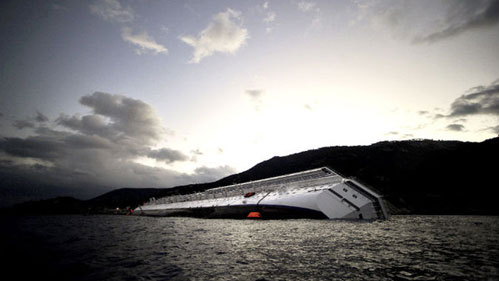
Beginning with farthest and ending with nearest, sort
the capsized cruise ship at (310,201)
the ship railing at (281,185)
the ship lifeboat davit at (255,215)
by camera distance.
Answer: the ship lifeboat davit at (255,215) < the ship railing at (281,185) < the capsized cruise ship at (310,201)

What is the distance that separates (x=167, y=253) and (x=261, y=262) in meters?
4.76

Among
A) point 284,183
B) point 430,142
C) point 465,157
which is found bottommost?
point 284,183

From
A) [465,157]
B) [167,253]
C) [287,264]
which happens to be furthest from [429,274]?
[465,157]

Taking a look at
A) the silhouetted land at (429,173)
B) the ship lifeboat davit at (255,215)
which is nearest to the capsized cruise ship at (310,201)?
the ship lifeboat davit at (255,215)

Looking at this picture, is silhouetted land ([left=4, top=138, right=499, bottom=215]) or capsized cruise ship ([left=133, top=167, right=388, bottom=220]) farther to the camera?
silhouetted land ([left=4, top=138, right=499, bottom=215])

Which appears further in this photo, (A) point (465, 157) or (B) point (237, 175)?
(B) point (237, 175)

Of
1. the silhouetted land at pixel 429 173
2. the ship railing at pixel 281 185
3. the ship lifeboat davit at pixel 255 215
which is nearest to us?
the ship railing at pixel 281 185

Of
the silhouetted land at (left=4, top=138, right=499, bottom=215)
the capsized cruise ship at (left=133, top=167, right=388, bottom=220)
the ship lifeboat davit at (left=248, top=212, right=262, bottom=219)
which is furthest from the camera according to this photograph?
the silhouetted land at (left=4, top=138, right=499, bottom=215)

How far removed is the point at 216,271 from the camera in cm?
645

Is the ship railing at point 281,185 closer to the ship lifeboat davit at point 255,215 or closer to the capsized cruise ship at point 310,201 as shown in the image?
the capsized cruise ship at point 310,201

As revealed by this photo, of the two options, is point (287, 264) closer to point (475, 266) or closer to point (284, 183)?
point (475, 266)

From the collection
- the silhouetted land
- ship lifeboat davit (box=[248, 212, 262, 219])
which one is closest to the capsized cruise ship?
ship lifeboat davit (box=[248, 212, 262, 219])

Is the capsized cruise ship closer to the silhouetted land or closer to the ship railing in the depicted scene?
the ship railing

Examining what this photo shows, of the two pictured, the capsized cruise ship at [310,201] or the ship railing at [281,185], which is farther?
the ship railing at [281,185]
